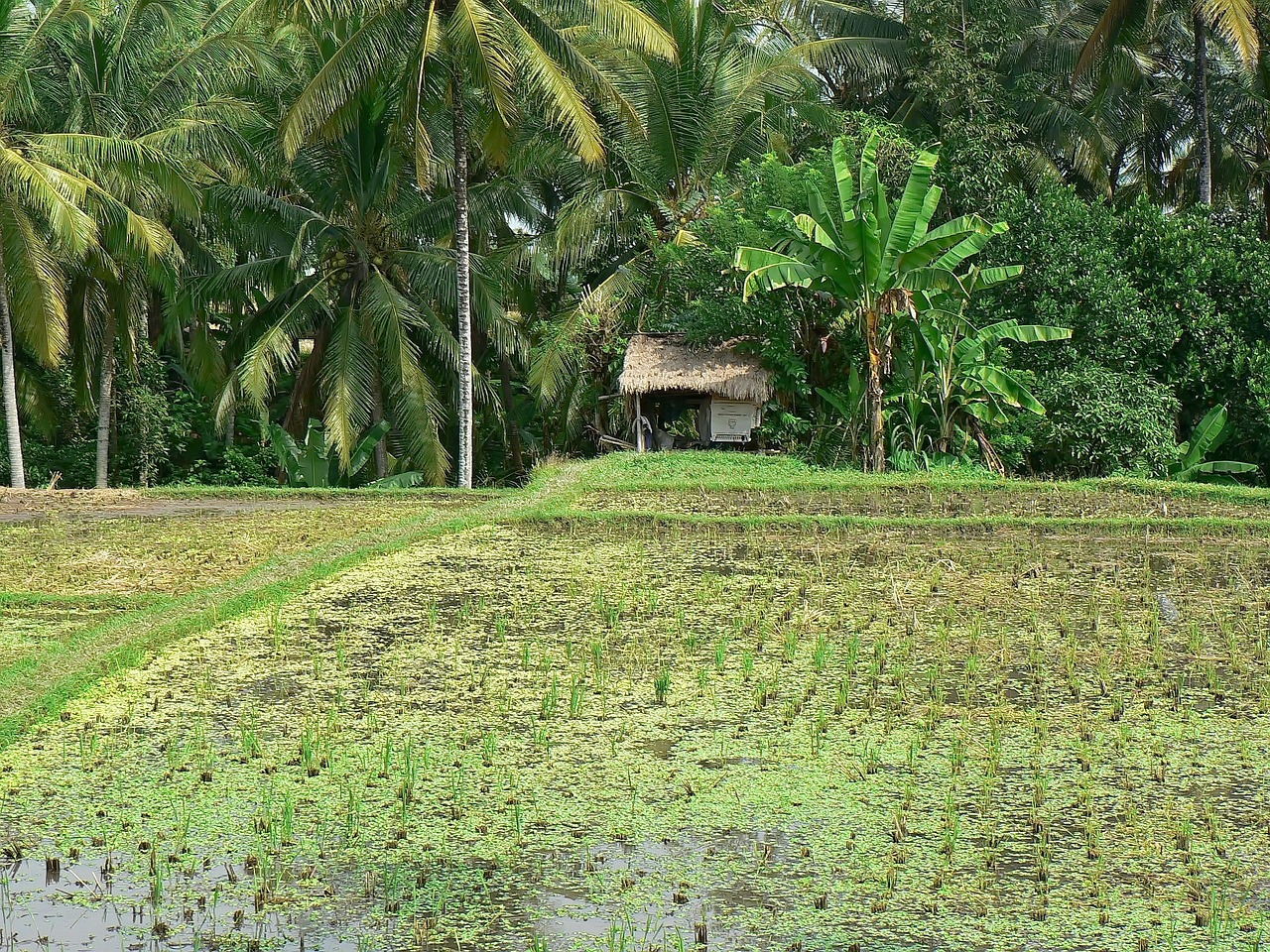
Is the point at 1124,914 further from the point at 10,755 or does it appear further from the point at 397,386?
the point at 397,386

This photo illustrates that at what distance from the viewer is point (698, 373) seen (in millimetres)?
14484

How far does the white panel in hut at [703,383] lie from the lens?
14398 millimetres

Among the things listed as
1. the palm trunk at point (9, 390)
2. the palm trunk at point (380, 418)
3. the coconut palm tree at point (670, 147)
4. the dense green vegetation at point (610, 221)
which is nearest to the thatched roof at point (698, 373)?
the dense green vegetation at point (610, 221)

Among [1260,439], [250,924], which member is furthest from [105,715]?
[1260,439]

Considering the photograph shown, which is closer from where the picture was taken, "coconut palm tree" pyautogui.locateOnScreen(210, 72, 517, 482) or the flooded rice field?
the flooded rice field

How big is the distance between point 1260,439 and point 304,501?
9358mm

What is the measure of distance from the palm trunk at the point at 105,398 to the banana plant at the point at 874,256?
27.0 ft

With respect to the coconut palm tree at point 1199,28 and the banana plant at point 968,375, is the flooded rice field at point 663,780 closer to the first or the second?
the banana plant at point 968,375

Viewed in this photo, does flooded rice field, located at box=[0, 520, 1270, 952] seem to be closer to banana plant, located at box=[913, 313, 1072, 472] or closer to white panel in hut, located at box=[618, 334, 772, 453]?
banana plant, located at box=[913, 313, 1072, 472]

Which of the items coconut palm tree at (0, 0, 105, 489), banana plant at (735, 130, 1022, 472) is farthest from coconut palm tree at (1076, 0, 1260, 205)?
coconut palm tree at (0, 0, 105, 489)

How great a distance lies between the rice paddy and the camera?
2.96 m

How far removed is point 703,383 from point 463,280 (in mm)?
2665

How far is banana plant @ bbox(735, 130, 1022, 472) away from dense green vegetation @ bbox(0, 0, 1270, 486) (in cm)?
5

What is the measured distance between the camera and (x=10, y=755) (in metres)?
4.01
